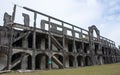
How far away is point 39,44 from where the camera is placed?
104 ft

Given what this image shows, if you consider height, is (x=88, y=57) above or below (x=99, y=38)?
below

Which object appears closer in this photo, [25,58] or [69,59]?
[25,58]

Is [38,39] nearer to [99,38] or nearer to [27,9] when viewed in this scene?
[27,9]

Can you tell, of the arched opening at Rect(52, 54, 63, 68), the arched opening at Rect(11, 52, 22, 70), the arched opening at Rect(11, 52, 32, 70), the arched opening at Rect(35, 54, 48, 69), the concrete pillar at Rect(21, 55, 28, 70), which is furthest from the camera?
the arched opening at Rect(35, 54, 48, 69)

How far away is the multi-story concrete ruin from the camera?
82.5 ft

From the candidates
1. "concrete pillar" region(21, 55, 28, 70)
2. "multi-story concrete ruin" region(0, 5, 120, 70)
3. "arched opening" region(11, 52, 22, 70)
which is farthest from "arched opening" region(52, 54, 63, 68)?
"arched opening" region(11, 52, 22, 70)

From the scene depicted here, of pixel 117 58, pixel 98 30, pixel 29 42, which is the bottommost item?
pixel 117 58

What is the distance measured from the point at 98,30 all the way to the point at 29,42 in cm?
2406

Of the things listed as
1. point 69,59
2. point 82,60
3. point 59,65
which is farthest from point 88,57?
point 59,65

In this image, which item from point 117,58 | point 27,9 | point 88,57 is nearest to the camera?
point 27,9

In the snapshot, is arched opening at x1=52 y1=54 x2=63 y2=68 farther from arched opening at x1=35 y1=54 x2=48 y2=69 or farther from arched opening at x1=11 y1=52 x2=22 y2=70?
arched opening at x1=11 y1=52 x2=22 y2=70

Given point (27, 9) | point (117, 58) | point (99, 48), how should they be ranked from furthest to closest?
point (117, 58) → point (99, 48) → point (27, 9)

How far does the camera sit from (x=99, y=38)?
1965 inches

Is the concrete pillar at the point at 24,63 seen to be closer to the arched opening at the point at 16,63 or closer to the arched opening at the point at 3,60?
the arched opening at the point at 16,63
